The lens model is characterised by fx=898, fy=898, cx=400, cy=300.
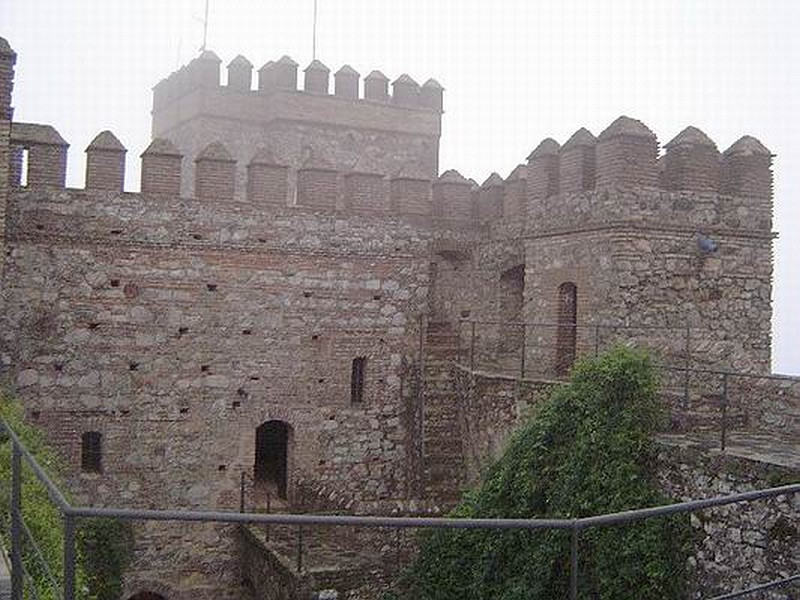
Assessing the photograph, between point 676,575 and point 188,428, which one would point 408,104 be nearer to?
point 188,428

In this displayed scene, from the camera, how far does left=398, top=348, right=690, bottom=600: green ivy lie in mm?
8570

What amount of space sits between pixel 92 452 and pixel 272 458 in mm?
3092

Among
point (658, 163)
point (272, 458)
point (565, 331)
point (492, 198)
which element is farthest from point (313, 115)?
point (658, 163)

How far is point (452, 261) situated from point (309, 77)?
7380mm

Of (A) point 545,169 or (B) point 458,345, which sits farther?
(B) point 458,345

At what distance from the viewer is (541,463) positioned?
10.2 meters

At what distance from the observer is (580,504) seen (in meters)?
9.28

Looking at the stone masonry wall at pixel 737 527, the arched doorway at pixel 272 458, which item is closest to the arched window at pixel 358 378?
the arched doorway at pixel 272 458

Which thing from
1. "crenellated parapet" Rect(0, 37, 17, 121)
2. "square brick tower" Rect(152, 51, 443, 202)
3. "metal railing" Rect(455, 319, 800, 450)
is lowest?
"metal railing" Rect(455, 319, 800, 450)

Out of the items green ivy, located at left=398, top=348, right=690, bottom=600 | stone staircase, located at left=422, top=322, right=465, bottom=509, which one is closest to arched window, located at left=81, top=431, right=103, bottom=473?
stone staircase, located at left=422, top=322, right=465, bottom=509

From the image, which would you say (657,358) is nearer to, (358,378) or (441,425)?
(441,425)

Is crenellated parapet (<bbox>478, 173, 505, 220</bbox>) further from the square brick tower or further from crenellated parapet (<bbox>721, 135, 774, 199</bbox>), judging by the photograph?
the square brick tower

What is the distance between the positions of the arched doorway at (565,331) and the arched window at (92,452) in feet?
22.8

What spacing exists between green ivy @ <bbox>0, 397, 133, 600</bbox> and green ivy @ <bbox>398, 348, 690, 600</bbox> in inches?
165
